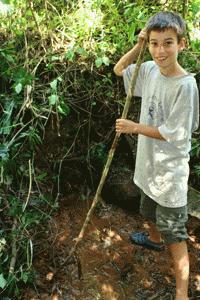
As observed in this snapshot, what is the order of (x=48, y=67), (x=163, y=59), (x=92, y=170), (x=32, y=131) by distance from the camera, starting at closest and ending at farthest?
(x=163, y=59), (x=32, y=131), (x=48, y=67), (x=92, y=170)

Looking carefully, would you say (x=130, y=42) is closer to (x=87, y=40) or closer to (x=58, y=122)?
(x=87, y=40)

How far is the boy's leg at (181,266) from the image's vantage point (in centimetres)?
260

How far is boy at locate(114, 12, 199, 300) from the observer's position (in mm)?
2248

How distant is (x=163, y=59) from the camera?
2.26m

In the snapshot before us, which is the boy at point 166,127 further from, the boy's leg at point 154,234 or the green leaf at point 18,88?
the green leaf at point 18,88

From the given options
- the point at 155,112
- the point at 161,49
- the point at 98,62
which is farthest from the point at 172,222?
the point at 98,62

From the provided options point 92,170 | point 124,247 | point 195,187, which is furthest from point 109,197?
point 195,187

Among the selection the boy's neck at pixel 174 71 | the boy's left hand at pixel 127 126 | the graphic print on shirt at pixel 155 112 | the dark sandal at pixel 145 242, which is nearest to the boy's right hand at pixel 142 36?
the boy's neck at pixel 174 71

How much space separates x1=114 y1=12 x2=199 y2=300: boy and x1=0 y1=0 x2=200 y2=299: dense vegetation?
769 millimetres

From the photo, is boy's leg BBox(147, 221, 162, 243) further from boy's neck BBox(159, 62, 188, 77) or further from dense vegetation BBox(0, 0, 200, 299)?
boy's neck BBox(159, 62, 188, 77)

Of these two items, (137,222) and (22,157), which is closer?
(22,157)

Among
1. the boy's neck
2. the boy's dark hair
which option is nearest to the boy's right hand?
the boy's dark hair

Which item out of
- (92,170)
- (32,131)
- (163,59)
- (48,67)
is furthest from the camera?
(92,170)

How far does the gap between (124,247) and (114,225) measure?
252 mm
